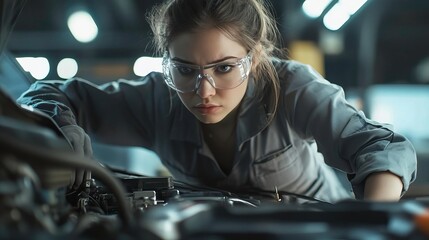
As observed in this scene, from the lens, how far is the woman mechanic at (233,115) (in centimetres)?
145

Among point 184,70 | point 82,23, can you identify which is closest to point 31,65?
point 184,70

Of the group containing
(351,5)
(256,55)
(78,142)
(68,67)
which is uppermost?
(68,67)

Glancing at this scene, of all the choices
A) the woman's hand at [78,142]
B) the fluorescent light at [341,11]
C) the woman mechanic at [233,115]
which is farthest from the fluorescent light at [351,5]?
the woman's hand at [78,142]

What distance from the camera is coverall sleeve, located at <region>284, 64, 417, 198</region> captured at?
52.5 inches

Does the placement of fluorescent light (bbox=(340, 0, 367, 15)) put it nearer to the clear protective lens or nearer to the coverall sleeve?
the coverall sleeve

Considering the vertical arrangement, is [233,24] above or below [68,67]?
below

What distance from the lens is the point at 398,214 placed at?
2.31 ft

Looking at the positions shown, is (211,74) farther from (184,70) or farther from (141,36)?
(141,36)

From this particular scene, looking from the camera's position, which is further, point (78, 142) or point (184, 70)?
point (184, 70)

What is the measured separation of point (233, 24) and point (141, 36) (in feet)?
24.0

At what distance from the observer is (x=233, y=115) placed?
5.82 ft

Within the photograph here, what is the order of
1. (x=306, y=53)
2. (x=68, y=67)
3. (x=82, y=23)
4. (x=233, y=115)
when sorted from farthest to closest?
(x=68, y=67), (x=306, y=53), (x=82, y=23), (x=233, y=115)

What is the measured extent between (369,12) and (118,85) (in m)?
5.98

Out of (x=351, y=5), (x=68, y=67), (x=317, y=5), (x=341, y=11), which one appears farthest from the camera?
(x=68, y=67)
